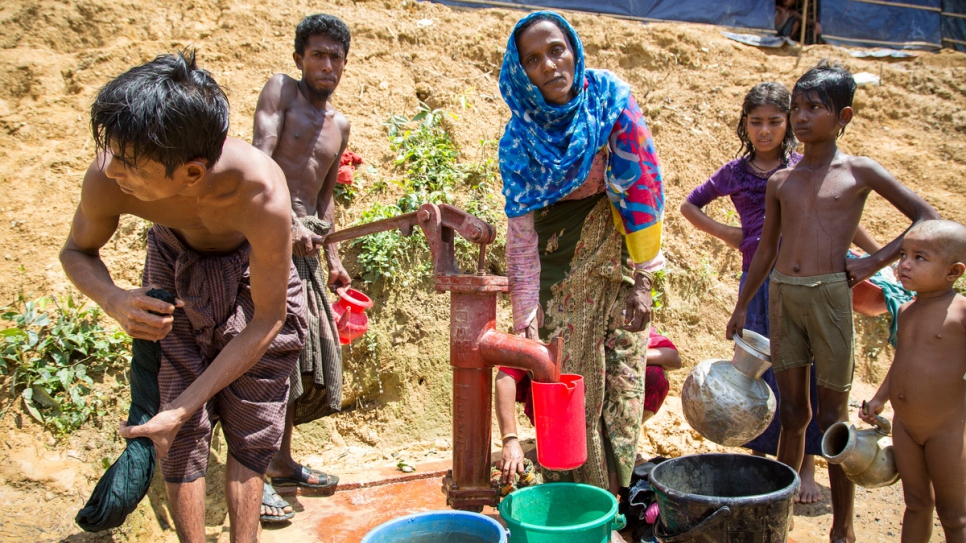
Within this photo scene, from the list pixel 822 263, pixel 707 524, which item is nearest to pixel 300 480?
pixel 707 524

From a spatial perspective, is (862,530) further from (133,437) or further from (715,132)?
(715,132)

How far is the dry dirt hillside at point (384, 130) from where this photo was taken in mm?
3676

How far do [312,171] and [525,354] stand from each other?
5.64ft

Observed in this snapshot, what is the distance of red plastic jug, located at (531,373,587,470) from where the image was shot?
1.99 m

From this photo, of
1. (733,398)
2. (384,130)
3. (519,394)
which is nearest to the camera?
(733,398)

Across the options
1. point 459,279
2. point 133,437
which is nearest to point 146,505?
point 133,437

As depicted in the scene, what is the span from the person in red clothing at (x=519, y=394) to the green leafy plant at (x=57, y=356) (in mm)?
1836

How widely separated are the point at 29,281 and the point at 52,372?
0.65 metres

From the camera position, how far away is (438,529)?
1.90m

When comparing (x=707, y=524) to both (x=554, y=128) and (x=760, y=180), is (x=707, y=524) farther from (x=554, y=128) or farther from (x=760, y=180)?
(x=760, y=180)

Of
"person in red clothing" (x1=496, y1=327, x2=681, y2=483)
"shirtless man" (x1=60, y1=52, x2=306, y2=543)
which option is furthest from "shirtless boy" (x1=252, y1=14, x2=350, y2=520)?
"person in red clothing" (x1=496, y1=327, x2=681, y2=483)

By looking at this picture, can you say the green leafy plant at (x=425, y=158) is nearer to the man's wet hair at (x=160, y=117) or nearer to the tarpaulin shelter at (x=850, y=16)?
the tarpaulin shelter at (x=850, y=16)

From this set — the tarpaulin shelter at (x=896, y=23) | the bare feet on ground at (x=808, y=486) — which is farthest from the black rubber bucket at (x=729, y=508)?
the tarpaulin shelter at (x=896, y=23)

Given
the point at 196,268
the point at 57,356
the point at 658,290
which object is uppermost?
the point at 196,268
